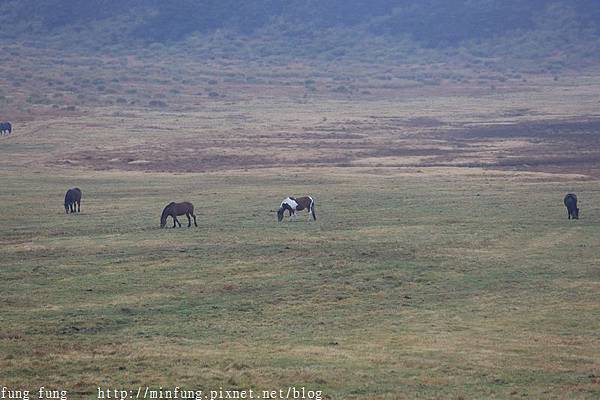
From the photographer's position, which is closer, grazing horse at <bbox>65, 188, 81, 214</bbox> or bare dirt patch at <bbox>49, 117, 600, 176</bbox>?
grazing horse at <bbox>65, 188, 81, 214</bbox>

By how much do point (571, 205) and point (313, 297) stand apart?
13.3m

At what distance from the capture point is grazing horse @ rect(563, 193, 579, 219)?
31438 mm

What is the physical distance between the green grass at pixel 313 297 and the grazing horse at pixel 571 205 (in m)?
0.44

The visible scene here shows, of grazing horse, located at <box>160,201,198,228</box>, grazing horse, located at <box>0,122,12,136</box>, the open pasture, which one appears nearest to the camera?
the open pasture

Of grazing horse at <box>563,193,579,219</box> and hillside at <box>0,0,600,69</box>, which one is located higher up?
hillside at <box>0,0,600,69</box>

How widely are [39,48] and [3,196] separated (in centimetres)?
9519

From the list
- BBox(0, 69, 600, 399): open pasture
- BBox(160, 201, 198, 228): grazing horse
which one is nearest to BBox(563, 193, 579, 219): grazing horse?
BBox(0, 69, 600, 399): open pasture

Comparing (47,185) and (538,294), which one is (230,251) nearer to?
(538,294)

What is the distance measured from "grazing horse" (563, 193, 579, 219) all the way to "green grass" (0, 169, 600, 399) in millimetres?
439

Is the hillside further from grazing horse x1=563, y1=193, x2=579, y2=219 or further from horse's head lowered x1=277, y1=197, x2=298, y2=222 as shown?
horse's head lowered x1=277, y1=197, x2=298, y2=222

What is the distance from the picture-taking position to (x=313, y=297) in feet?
69.4

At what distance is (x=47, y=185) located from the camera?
4266 cm

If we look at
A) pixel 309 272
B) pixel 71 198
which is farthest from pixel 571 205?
pixel 71 198

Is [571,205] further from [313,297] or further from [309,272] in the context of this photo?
[313,297]
